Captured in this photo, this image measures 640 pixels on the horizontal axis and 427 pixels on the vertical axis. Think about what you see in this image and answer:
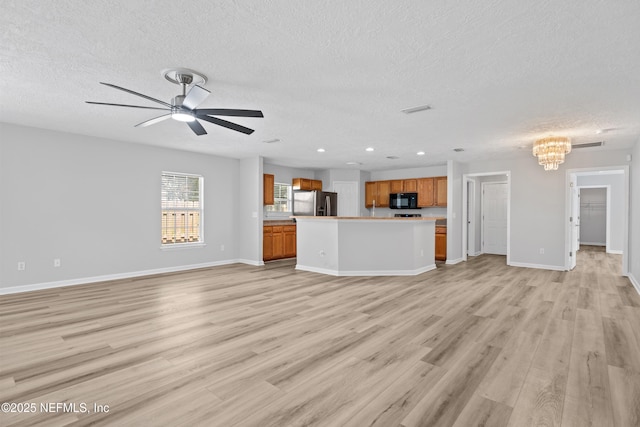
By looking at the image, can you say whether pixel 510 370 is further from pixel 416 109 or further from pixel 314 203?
pixel 314 203

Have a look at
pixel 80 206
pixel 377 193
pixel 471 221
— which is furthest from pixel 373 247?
pixel 80 206

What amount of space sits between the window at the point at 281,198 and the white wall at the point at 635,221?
23.9ft

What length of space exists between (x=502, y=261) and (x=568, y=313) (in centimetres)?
427

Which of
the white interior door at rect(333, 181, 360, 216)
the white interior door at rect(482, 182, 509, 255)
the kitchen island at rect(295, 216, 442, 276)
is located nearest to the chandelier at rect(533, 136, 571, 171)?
the kitchen island at rect(295, 216, 442, 276)

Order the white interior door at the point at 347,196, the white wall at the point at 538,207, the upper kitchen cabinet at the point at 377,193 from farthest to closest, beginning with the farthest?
the white interior door at the point at 347,196 → the upper kitchen cabinet at the point at 377,193 → the white wall at the point at 538,207

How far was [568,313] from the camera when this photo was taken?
12.5 ft

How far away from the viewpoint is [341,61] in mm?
2705

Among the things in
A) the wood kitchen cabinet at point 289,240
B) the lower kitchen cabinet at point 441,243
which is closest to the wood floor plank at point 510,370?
the lower kitchen cabinet at point 441,243

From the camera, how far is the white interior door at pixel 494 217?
9.09 m

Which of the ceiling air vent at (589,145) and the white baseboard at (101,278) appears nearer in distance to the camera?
the white baseboard at (101,278)

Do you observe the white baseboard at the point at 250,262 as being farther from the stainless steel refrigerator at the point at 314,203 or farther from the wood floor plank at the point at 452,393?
the wood floor plank at the point at 452,393

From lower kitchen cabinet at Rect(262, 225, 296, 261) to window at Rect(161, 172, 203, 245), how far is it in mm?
1469

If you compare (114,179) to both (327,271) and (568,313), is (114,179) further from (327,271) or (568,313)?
(568,313)

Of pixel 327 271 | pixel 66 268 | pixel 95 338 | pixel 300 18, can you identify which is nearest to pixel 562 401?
pixel 300 18
